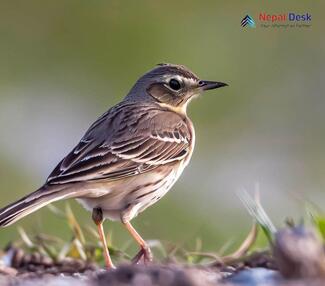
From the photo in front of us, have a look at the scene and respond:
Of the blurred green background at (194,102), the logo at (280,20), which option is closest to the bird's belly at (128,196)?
the blurred green background at (194,102)

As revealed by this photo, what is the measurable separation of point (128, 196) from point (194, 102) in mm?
8793

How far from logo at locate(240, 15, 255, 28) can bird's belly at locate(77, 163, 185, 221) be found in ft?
36.8

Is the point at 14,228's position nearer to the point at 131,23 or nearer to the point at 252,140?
the point at 252,140

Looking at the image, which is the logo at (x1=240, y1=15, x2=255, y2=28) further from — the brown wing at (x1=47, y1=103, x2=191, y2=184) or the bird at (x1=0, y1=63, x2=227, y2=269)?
the brown wing at (x1=47, y1=103, x2=191, y2=184)

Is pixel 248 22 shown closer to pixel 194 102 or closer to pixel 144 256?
pixel 194 102

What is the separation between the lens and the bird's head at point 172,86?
9.31 m

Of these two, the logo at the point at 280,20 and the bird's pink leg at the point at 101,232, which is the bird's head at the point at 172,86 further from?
the logo at the point at 280,20

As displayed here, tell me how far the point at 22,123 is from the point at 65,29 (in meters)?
3.88

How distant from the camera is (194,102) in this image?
16.5m

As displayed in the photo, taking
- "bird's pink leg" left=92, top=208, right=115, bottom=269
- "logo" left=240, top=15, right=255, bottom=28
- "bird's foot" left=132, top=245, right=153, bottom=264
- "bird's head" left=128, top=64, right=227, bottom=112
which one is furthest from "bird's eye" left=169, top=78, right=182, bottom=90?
"logo" left=240, top=15, right=255, bottom=28

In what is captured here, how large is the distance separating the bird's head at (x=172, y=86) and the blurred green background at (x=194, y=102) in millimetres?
1818

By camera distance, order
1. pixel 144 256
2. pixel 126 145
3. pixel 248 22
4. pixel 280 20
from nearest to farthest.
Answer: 1. pixel 144 256
2. pixel 126 145
3. pixel 280 20
4. pixel 248 22

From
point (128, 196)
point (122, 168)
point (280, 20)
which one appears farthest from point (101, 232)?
point (280, 20)

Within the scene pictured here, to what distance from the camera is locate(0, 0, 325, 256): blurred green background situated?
12906 millimetres
